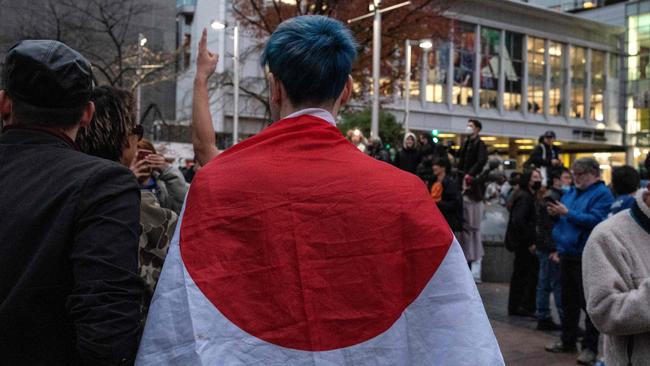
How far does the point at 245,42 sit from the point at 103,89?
38529 mm

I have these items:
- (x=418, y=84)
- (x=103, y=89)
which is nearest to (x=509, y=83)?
(x=418, y=84)

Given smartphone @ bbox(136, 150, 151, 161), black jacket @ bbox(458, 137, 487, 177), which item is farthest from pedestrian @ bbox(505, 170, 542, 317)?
smartphone @ bbox(136, 150, 151, 161)

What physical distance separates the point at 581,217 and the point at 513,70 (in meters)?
47.2

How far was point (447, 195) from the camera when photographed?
34.0ft

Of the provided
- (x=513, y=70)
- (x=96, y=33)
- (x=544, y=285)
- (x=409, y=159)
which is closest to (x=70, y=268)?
(x=544, y=285)

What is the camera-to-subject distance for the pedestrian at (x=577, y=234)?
23.3 ft

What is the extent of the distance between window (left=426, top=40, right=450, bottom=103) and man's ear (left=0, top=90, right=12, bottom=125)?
4505 cm

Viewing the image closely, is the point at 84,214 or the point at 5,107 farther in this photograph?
the point at 5,107

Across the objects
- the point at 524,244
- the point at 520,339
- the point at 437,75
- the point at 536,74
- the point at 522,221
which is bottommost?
the point at 520,339

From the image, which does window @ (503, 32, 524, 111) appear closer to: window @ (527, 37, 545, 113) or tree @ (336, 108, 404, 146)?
window @ (527, 37, 545, 113)

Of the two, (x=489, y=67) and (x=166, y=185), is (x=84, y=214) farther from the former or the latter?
(x=489, y=67)

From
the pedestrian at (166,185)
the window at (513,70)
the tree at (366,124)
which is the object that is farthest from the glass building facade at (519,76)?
the pedestrian at (166,185)

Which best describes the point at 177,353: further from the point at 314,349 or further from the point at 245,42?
the point at 245,42

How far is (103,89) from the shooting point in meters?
2.43
